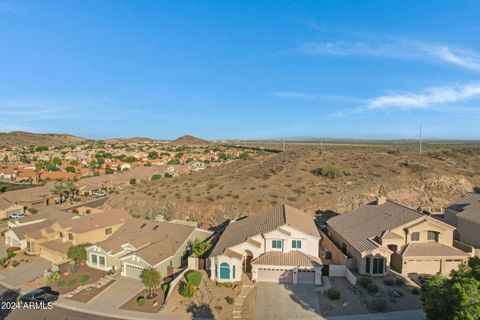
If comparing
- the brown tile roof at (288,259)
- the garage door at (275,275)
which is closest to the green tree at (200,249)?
the brown tile roof at (288,259)

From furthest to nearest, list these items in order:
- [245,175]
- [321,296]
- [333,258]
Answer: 1. [245,175]
2. [333,258]
3. [321,296]

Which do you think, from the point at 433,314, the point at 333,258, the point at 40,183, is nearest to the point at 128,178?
the point at 40,183

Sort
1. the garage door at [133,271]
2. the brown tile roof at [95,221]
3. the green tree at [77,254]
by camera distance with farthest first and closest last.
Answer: the brown tile roof at [95,221]
the green tree at [77,254]
the garage door at [133,271]

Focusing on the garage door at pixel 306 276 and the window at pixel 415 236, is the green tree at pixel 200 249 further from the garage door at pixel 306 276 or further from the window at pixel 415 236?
the window at pixel 415 236

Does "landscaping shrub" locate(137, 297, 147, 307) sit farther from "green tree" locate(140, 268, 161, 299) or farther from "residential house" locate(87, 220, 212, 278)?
"residential house" locate(87, 220, 212, 278)

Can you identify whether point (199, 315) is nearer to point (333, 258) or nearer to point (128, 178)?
point (333, 258)
